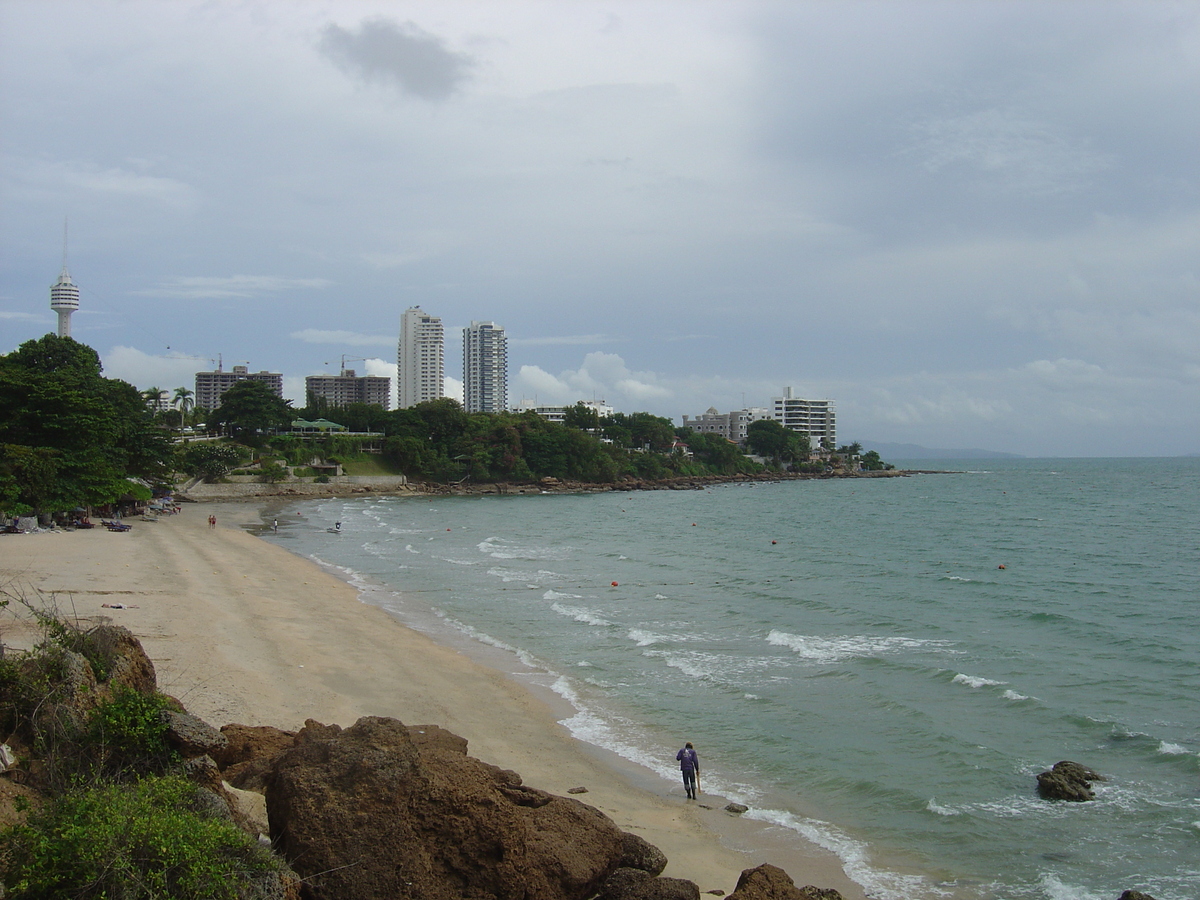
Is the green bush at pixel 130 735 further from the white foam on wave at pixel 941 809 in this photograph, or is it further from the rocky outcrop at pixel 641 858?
the white foam on wave at pixel 941 809

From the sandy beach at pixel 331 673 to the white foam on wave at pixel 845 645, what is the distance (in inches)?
318

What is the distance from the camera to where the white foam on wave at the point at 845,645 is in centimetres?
2208

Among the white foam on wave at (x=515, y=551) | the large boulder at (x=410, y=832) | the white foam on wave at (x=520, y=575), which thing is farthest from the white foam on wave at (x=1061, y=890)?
the white foam on wave at (x=515, y=551)

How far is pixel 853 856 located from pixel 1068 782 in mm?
4412

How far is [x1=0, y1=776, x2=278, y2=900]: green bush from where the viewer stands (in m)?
5.84

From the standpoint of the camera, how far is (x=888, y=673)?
2023 cm

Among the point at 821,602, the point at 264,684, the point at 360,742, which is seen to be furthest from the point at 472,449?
the point at 360,742

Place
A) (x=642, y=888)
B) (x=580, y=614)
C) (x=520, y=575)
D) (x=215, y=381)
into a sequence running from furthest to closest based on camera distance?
(x=215, y=381) < (x=520, y=575) < (x=580, y=614) < (x=642, y=888)

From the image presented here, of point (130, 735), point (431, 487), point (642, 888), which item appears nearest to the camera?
point (642, 888)

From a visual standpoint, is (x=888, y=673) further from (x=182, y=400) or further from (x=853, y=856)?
(x=182, y=400)

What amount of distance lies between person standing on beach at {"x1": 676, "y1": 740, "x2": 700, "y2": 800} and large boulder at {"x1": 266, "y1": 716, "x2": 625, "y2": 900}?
5128 mm

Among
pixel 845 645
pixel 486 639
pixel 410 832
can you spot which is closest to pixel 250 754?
pixel 410 832

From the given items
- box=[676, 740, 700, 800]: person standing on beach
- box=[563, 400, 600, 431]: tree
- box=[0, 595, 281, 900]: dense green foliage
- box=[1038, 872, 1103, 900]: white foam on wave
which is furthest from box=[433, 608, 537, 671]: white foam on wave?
box=[563, 400, 600, 431]: tree

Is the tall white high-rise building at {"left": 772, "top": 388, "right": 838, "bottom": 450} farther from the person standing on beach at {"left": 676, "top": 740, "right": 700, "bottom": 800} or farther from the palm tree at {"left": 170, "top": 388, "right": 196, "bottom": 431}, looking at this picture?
the person standing on beach at {"left": 676, "top": 740, "right": 700, "bottom": 800}
